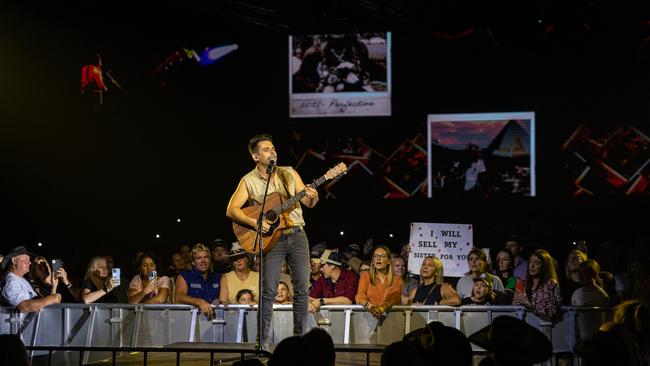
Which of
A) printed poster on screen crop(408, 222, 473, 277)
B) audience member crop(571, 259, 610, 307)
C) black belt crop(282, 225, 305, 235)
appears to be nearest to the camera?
black belt crop(282, 225, 305, 235)

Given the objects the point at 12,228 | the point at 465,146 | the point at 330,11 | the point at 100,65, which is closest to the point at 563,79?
the point at 465,146

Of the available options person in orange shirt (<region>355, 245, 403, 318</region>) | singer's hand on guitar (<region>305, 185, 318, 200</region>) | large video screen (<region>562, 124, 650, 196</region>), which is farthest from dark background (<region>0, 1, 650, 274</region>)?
singer's hand on guitar (<region>305, 185, 318, 200</region>)

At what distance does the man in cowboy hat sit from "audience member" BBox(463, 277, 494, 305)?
4711 millimetres

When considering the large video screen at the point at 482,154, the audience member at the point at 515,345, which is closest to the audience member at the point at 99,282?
the audience member at the point at 515,345

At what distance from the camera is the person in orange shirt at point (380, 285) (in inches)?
377

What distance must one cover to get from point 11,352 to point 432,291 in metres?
6.09

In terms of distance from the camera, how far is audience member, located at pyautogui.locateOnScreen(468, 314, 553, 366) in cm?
412

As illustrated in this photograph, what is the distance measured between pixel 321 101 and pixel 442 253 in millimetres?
7866

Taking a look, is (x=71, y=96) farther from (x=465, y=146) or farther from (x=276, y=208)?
(x=276, y=208)

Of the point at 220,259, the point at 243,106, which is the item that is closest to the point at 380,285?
the point at 220,259

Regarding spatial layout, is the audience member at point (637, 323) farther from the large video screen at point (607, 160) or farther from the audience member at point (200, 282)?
the large video screen at point (607, 160)

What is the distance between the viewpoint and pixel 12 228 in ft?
65.2

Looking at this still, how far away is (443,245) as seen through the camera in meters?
12.0

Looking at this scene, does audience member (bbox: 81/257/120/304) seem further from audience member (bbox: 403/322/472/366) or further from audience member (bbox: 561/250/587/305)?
audience member (bbox: 403/322/472/366)
